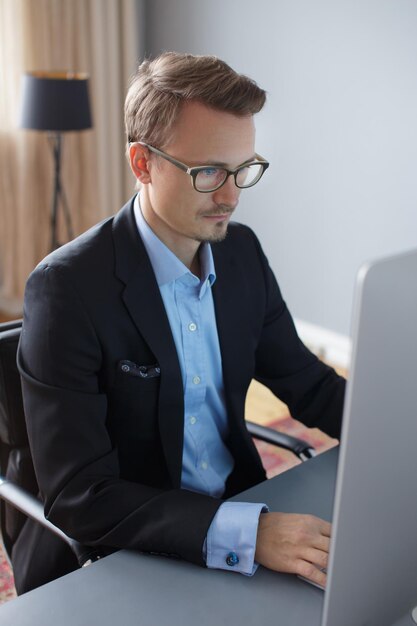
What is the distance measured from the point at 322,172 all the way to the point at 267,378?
225cm

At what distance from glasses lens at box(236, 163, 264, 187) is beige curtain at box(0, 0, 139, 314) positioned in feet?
9.62

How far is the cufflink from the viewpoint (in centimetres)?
118

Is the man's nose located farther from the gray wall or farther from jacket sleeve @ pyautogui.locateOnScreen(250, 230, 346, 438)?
the gray wall

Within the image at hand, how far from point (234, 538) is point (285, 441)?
559 millimetres

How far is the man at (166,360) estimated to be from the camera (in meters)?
1.25

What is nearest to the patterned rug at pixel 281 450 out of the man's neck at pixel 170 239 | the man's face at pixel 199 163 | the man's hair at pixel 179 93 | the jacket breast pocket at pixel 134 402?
the jacket breast pocket at pixel 134 402

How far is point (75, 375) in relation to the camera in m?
1.37

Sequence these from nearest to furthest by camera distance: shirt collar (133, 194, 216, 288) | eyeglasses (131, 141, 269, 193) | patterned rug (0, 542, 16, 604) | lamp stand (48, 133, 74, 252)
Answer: eyeglasses (131, 141, 269, 193), shirt collar (133, 194, 216, 288), patterned rug (0, 542, 16, 604), lamp stand (48, 133, 74, 252)

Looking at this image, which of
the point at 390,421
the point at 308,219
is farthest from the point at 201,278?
the point at 308,219

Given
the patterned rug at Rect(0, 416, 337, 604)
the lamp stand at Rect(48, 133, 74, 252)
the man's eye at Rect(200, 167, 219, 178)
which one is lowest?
the patterned rug at Rect(0, 416, 337, 604)

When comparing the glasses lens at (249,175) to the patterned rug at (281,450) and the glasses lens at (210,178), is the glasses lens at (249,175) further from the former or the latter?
the patterned rug at (281,450)

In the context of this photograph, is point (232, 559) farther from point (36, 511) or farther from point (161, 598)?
point (36, 511)

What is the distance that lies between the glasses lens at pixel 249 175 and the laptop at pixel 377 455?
2.37 feet

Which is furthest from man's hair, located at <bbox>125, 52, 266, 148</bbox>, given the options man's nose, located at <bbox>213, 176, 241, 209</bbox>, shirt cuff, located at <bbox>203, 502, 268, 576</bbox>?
shirt cuff, located at <bbox>203, 502, 268, 576</bbox>
